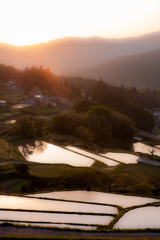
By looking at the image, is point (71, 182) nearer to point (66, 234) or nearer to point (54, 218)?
point (54, 218)

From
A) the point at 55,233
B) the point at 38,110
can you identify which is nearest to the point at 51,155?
the point at 55,233

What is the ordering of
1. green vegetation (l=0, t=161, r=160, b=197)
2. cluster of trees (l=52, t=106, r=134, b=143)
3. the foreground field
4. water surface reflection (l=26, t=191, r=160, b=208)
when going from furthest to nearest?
cluster of trees (l=52, t=106, r=134, b=143) < green vegetation (l=0, t=161, r=160, b=197) < water surface reflection (l=26, t=191, r=160, b=208) < the foreground field

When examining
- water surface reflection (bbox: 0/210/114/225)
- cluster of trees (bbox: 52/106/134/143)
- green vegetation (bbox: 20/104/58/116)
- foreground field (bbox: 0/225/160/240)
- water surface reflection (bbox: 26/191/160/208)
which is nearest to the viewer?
foreground field (bbox: 0/225/160/240)

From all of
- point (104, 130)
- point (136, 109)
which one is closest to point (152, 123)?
point (136, 109)

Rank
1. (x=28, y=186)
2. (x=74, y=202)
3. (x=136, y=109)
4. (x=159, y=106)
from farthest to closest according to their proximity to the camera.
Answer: (x=159, y=106) < (x=136, y=109) < (x=28, y=186) < (x=74, y=202)

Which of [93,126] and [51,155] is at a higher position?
[51,155]

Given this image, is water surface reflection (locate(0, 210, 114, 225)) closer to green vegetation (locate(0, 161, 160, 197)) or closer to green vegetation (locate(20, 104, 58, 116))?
green vegetation (locate(0, 161, 160, 197))

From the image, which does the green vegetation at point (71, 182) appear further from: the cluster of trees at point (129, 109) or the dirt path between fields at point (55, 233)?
the cluster of trees at point (129, 109)

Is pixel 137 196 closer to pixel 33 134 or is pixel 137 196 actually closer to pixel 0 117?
pixel 33 134

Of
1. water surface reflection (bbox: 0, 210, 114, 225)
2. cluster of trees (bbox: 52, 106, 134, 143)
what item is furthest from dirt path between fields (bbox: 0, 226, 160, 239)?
cluster of trees (bbox: 52, 106, 134, 143)
